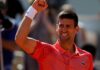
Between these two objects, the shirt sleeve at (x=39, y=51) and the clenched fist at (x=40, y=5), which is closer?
the clenched fist at (x=40, y=5)

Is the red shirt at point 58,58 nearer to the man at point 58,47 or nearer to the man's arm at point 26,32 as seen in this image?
the man at point 58,47

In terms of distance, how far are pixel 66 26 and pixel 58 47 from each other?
0.29 m

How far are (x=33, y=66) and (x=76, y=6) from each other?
4029 millimetres

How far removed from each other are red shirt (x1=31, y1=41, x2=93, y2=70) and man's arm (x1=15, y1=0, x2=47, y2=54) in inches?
4.5

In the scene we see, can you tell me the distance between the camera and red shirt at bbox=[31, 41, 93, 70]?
337 inches

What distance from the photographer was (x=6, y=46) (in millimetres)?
11297

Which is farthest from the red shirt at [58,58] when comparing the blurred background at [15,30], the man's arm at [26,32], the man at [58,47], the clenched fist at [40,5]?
the blurred background at [15,30]

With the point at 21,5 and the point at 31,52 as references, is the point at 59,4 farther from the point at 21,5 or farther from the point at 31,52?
the point at 31,52

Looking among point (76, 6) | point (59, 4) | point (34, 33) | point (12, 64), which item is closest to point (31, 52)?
point (12, 64)

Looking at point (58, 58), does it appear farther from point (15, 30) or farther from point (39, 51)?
point (15, 30)

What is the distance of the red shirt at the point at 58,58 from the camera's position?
8.57 meters

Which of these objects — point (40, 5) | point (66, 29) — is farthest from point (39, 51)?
point (40, 5)

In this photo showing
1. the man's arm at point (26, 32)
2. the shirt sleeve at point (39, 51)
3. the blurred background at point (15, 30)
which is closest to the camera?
the man's arm at point (26, 32)

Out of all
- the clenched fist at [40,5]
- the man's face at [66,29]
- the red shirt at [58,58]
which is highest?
the clenched fist at [40,5]
